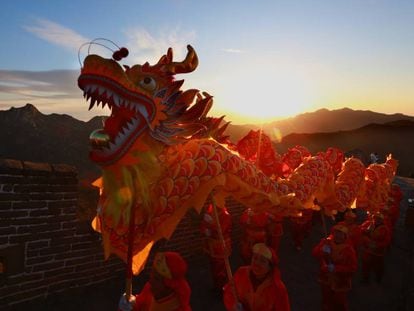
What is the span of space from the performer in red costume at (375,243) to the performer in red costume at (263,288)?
4606 millimetres

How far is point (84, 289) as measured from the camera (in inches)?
229

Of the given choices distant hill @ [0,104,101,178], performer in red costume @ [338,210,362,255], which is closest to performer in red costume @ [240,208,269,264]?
performer in red costume @ [338,210,362,255]

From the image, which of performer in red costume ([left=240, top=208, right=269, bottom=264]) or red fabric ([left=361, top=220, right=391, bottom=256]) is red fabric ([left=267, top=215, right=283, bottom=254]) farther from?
red fabric ([left=361, top=220, right=391, bottom=256])

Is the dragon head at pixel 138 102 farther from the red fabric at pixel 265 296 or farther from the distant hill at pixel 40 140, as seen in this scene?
the distant hill at pixel 40 140

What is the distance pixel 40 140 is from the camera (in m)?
16.8

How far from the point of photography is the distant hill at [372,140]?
30.4m

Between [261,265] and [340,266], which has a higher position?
[261,265]

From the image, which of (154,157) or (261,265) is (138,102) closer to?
(154,157)

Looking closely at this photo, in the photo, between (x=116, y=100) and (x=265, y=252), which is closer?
(x=116, y=100)

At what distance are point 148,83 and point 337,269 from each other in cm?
426

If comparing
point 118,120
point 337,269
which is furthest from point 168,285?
point 337,269

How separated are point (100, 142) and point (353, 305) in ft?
20.2

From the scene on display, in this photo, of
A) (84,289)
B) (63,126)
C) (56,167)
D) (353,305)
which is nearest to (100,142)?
(56,167)

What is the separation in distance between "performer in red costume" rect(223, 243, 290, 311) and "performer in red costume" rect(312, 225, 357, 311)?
216 centimetres
